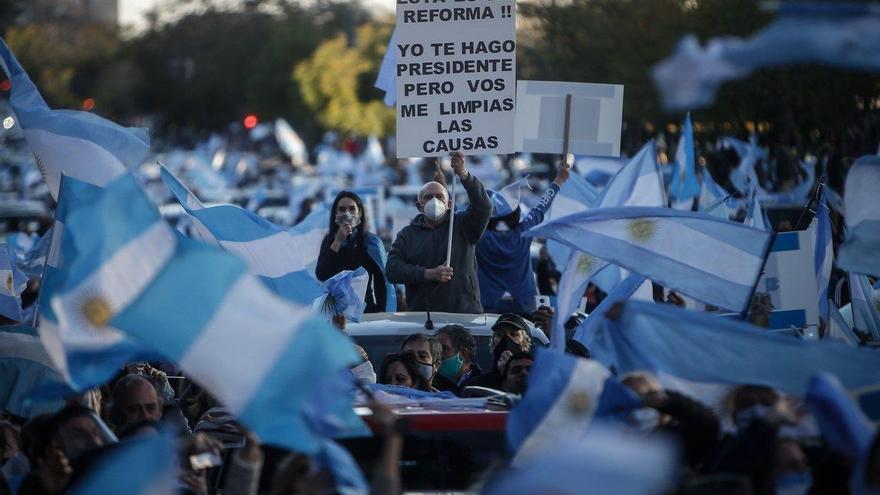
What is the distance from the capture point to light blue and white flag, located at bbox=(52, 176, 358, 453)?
6191mm

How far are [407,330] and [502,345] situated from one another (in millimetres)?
990

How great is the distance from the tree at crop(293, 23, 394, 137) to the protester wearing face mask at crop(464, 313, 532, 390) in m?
62.6

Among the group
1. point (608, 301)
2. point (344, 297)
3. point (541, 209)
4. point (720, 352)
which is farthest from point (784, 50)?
point (541, 209)

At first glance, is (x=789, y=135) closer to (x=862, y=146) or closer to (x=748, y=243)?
(x=862, y=146)

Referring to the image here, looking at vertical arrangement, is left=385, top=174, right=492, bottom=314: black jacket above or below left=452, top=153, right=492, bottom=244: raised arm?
below

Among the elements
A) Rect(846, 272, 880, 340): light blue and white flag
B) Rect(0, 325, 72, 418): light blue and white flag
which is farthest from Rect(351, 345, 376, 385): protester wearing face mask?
Rect(846, 272, 880, 340): light blue and white flag

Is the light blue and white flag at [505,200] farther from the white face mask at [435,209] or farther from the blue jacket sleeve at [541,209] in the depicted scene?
the white face mask at [435,209]

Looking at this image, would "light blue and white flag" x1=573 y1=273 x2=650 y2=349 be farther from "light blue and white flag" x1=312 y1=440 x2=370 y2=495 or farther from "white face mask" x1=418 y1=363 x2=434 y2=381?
"light blue and white flag" x1=312 y1=440 x2=370 y2=495

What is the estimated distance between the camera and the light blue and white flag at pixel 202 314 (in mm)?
6191

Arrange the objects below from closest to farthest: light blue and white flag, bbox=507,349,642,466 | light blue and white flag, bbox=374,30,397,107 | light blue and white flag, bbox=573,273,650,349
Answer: light blue and white flag, bbox=507,349,642,466 → light blue and white flag, bbox=573,273,650,349 → light blue and white flag, bbox=374,30,397,107

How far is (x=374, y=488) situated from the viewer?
5.82m

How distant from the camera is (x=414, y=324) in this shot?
1080 centimetres

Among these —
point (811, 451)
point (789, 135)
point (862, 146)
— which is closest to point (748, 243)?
point (811, 451)

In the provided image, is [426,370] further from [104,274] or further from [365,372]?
[104,274]
